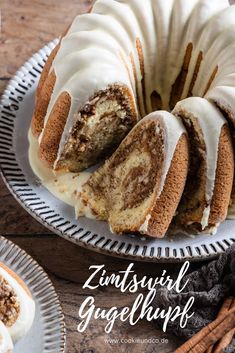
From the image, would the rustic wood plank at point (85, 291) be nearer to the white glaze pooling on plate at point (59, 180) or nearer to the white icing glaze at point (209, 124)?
the white glaze pooling on plate at point (59, 180)

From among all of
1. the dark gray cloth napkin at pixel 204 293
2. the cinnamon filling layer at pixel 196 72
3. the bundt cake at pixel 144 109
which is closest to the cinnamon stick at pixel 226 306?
the dark gray cloth napkin at pixel 204 293

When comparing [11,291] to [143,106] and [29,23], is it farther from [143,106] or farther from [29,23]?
[29,23]

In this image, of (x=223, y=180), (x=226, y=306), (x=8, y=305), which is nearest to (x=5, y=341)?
(x=8, y=305)

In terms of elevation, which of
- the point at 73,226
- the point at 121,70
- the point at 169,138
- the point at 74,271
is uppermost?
the point at 121,70

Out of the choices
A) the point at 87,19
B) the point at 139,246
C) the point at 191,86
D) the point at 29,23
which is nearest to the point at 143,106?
the point at 191,86

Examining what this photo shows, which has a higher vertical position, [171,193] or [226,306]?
[171,193]

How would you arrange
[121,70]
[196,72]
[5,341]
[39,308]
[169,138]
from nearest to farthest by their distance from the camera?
[5,341], [39,308], [169,138], [121,70], [196,72]

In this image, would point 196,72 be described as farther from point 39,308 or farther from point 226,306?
point 39,308
